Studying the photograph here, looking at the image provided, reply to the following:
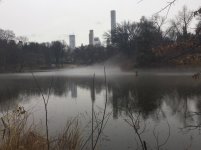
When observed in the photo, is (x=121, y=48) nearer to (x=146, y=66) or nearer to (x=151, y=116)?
(x=146, y=66)

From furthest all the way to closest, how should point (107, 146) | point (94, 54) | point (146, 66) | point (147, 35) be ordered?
point (94, 54), point (146, 66), point (147, 35), point (107, 146)

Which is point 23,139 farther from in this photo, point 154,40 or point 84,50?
point 84,50

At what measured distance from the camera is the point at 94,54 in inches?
4050

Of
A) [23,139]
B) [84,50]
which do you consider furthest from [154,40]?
[84,50]

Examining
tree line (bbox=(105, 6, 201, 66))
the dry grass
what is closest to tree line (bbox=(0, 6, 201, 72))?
tree line (bbox=(105, 6, 201, 66))

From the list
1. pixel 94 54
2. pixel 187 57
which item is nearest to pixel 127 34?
pixel 94 54

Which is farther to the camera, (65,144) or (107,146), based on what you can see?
(107,146)

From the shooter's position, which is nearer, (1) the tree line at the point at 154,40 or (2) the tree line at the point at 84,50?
(1) the tree line at the point at 154,40

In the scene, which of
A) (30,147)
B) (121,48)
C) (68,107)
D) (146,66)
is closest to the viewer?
(30,147)

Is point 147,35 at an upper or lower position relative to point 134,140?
upper

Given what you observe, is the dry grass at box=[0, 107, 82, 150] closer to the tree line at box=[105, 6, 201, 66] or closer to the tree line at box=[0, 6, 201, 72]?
the tree line at box=[105, 6, 201, 66]

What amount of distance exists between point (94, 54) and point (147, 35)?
43614mm

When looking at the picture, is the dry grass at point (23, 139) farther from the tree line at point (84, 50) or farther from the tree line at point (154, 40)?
the tree line at point (84, 50)

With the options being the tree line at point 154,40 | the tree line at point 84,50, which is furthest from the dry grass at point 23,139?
the tree line at point 84,50
